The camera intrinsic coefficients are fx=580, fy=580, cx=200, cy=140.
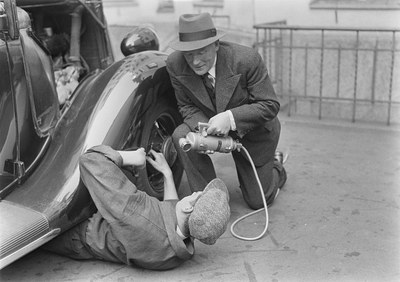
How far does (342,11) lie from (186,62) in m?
4.09

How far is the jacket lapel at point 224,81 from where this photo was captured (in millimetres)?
3428

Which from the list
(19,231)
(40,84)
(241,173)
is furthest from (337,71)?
(19,231)

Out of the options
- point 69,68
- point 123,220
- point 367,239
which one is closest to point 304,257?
point 367,239

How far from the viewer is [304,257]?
3.09m

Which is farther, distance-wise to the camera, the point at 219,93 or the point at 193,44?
the point at 219,93

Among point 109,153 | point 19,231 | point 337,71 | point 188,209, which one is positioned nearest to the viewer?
point 19,231

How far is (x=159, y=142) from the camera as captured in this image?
380cm

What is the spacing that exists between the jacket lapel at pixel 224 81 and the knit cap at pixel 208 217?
80 cm

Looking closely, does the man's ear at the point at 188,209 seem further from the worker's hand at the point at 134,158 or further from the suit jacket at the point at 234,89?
the suit jacket at the point at 234,89

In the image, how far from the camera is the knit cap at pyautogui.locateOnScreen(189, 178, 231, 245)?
→ 2721 millimetres

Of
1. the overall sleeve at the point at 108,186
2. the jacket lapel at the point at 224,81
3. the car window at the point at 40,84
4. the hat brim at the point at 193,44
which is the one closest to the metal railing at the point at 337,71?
the jacket lapel at the point at 224,81

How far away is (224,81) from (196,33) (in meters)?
0.34

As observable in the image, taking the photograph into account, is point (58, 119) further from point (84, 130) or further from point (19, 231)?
point (19, 231)

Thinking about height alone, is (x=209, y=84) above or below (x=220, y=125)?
above
